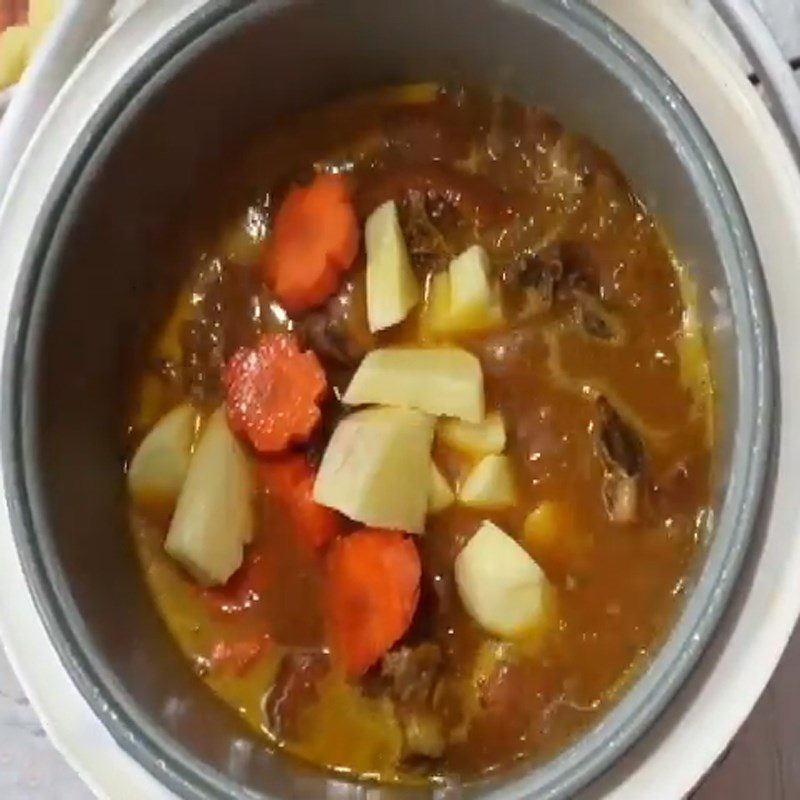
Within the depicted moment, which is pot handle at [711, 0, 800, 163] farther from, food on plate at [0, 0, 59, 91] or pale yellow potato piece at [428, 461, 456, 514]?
food on plate at [0, 0, 59, 91]

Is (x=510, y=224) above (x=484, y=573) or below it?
above

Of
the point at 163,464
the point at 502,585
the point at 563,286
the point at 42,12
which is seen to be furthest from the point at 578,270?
the point at 42,12

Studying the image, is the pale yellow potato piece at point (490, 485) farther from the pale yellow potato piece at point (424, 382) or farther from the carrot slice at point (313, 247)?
the carrot slice at point (313, 247)

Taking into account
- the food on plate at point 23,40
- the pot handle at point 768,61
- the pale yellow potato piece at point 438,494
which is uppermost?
the food on plate at point 23,40

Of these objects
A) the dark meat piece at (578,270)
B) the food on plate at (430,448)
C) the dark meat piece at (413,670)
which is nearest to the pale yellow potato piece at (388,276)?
the food on plate at (430,448)

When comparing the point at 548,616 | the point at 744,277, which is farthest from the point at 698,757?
the point at 744,277

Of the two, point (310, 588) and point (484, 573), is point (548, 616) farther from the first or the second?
point (310, 588)
